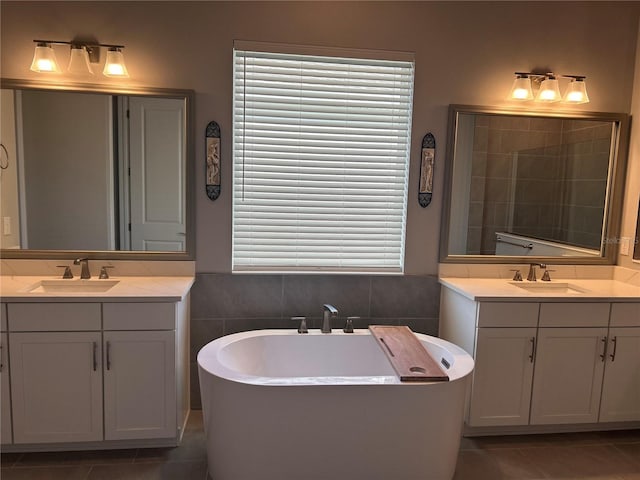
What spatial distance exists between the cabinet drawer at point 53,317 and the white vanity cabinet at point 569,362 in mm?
2477

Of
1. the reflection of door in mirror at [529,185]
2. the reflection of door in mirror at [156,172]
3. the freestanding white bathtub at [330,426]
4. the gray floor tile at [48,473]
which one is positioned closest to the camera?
the freestanding white bathtub at [330,426]

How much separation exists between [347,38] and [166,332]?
204 centimetres

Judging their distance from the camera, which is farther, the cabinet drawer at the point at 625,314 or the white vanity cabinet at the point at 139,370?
the cabinet drawer at the point at 625,314

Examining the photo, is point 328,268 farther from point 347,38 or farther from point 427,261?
point 347,38

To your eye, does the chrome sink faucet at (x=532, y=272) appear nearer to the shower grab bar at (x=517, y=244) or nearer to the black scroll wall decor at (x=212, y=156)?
the shower grab bar at (x=517, y=244)

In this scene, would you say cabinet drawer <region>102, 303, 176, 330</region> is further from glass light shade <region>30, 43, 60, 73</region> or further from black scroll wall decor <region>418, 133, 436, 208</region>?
black scroll wall decor <region>418, 133, 436, 208</region>

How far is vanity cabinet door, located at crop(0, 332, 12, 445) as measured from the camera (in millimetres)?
2301

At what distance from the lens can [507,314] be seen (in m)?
2.62

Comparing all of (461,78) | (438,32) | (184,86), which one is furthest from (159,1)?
(461,78)

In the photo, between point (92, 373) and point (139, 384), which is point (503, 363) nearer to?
point (139, 384)

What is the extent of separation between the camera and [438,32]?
2891 mm

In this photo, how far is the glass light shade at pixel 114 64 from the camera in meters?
2.57

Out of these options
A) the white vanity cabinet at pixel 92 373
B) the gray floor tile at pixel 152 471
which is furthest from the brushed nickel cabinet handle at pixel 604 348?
the white vanity cabinet at pixel 92 373

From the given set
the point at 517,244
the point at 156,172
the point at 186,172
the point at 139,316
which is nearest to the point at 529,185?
the point at 517,244
